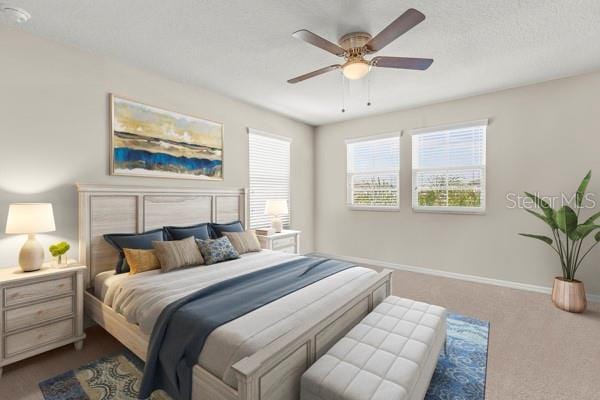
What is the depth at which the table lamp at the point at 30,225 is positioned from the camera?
2.15 metres

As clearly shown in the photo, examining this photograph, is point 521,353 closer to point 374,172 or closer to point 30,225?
point 374,172

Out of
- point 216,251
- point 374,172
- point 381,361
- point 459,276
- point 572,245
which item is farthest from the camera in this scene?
point 374,172

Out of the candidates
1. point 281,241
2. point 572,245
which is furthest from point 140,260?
point 572,245

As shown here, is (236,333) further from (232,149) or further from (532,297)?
(532,297)

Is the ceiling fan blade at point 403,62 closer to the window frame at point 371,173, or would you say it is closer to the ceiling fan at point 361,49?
the ceiling fan at point 361,49

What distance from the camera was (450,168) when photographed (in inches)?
169

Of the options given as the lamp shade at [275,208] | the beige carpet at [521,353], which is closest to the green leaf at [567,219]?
the beige carpet at [521,353]

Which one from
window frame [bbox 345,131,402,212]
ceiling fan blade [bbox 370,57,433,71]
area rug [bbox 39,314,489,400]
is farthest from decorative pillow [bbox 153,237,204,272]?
window frame [bbox 345,131,402,212]

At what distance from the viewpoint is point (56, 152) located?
264cm

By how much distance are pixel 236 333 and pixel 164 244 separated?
1591 mm

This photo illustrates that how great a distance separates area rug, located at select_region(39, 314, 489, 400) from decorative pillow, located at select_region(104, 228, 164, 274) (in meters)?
0.77

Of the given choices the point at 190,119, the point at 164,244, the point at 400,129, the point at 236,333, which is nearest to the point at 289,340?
the point at 236,333

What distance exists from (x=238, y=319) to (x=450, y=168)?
399 cm

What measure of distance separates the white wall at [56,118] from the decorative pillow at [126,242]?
39 centimetres
